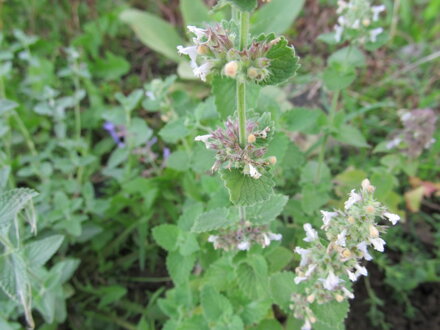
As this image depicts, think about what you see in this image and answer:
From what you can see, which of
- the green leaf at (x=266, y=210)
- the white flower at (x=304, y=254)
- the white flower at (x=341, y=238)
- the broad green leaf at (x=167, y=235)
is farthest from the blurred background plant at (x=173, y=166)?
the white flower at (x=341, y=238)

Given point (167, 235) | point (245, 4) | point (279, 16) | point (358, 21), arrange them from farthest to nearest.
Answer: point (279, 16), point (358, 21), point (167, 235), point (245, 4)

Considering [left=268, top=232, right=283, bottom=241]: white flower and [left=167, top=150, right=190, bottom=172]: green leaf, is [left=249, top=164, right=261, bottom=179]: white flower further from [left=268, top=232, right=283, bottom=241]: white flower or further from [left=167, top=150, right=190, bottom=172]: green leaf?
[left=167, top=150, right=190, bottom=172]: green leaf

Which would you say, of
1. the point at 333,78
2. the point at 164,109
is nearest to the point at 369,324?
the point at 333,78

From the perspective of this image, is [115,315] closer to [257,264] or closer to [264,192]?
[257,264]

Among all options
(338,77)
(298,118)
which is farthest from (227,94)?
(338,77)

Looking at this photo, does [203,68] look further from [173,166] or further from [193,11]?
[193,11]

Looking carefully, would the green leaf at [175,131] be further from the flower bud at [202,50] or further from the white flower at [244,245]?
the flower bud at [202,50]

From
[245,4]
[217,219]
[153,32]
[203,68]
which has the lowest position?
[217,219]
